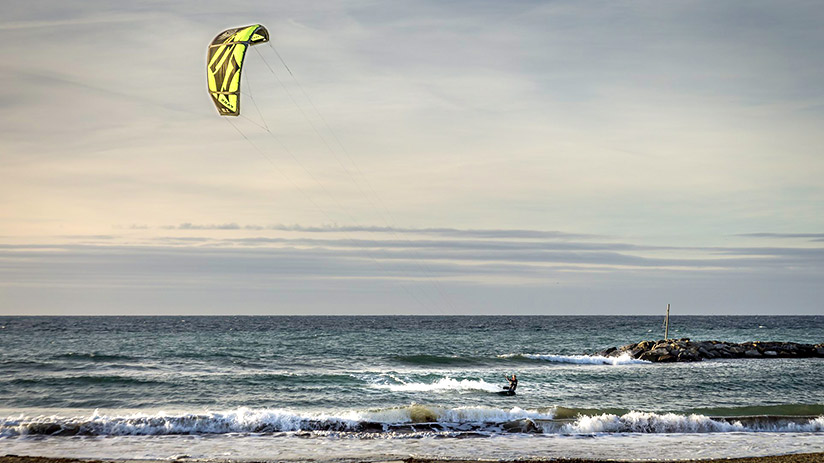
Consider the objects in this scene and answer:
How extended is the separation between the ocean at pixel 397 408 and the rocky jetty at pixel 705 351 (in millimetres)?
2003

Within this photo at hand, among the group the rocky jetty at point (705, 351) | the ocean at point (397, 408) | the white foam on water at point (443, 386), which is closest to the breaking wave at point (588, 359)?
the ocean at point (397, 408)

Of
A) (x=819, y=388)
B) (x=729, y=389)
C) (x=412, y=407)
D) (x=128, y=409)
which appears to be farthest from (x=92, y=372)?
(x=819, y=388)

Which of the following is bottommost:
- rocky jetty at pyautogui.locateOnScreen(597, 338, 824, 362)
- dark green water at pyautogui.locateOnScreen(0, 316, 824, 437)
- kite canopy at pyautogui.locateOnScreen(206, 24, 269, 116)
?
dark green water at pyautogui.locateOnScreen(0, 316, 824, 437)

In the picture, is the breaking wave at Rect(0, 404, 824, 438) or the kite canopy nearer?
the kite canopy

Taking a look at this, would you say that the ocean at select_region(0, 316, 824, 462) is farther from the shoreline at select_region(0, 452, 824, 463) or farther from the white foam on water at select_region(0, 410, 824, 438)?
the shoreline at select_region(0, 452, 824, 463)

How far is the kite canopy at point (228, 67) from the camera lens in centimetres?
1714

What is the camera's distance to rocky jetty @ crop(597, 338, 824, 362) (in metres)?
41.8

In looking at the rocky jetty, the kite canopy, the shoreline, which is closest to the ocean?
the shoreline

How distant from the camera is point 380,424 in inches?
791

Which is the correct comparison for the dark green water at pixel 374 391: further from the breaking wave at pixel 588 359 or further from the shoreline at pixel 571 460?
the shoreline at pixel 571 460

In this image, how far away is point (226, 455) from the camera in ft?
53.0

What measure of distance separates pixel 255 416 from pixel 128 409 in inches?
224

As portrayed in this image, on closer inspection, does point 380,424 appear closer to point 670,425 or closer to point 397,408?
point 397,408

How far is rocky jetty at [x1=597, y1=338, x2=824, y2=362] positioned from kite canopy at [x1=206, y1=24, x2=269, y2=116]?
3311cm
